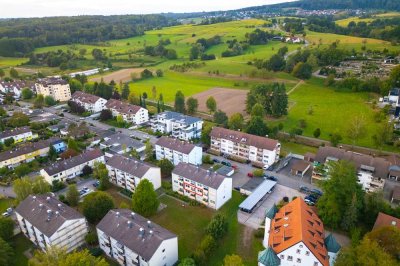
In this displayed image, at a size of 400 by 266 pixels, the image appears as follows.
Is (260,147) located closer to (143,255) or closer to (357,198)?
(357,198)

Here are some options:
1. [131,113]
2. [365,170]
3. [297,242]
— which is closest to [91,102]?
[131,113]

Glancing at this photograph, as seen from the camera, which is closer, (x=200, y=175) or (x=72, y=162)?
(x=200, y=175)

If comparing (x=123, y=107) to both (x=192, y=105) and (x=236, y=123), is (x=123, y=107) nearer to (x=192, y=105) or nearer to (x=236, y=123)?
(x=192, y=105)

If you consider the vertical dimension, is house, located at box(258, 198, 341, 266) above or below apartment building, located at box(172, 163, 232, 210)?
above

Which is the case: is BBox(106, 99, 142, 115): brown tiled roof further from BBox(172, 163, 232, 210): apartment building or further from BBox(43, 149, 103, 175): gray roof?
BBox(172, 163, 232, 210): apartment building

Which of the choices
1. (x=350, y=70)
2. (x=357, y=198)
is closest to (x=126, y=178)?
(x=357, y=198)

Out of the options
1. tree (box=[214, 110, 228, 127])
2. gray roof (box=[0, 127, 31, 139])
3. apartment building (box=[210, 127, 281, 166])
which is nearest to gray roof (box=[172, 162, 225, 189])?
apartment building (box=[210, 127, 281, 166])
